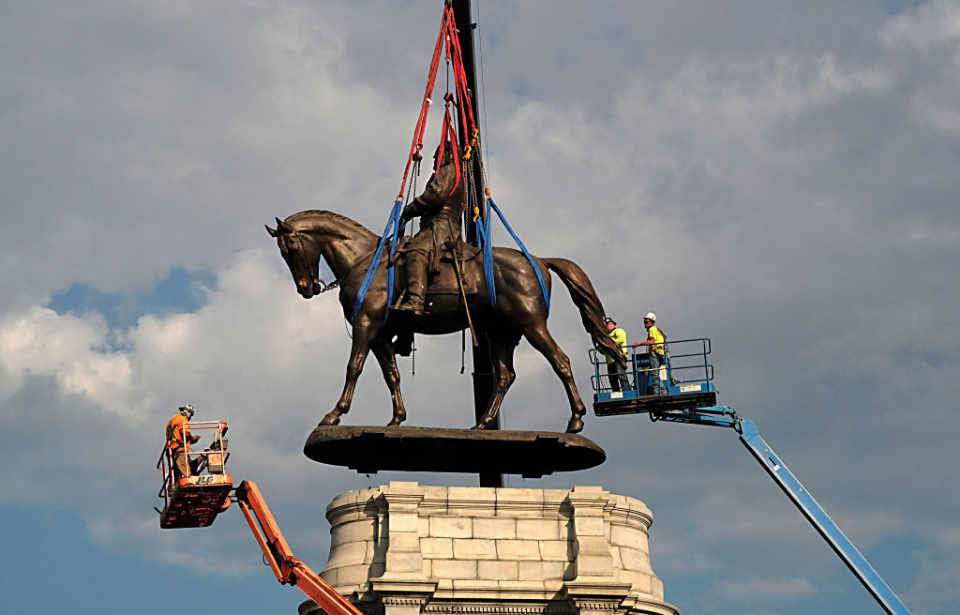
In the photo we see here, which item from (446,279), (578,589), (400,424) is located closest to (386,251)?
(446,279)

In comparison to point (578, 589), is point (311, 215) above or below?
above

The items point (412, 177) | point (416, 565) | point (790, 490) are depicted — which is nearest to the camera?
point (416, 565)

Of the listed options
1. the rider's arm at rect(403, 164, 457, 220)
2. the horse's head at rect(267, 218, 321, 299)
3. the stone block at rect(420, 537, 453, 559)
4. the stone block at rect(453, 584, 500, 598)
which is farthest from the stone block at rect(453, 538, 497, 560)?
the rider's arm at rect(403, 164, 457, 220)

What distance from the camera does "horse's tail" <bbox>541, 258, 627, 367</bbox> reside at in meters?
30.0

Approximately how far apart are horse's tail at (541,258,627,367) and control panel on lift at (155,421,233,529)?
26.4 ft

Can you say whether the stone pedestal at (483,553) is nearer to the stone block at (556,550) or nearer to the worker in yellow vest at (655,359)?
the stone block at (556,550)

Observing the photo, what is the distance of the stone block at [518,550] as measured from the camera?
2700 cm

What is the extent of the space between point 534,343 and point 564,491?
3.38 m

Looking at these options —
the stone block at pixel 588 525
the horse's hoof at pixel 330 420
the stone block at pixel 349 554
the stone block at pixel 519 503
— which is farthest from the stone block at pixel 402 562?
the stone block at pixel 588 525

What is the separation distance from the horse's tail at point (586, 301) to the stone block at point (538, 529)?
4591mm

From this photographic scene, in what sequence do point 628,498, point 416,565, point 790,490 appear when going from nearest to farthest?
1. point 416,565
2. point 628,498
3. point 790,490

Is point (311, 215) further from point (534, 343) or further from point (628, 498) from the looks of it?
point (628, 498)

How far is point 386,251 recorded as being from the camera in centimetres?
2944

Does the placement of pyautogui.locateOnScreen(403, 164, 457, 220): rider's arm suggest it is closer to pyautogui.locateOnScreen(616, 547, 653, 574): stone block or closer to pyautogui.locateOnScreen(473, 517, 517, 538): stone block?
pyautogui.locateOnScreen(473, 517, 517, 538): stone block
